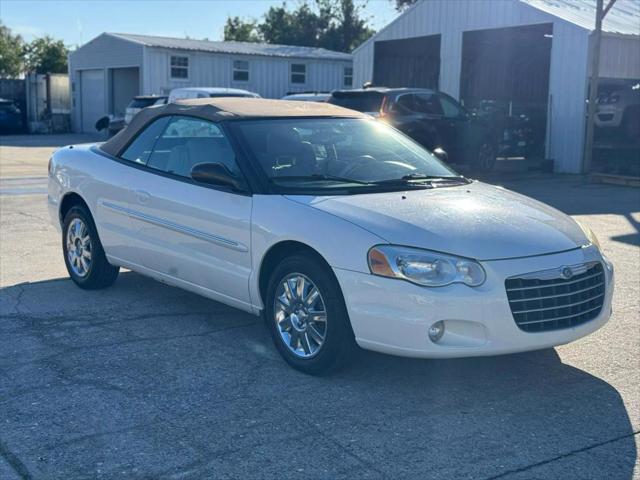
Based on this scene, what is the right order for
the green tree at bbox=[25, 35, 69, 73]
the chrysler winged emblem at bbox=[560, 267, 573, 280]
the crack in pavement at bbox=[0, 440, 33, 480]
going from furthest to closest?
the green tree at bbox=[25, 35, 69, 73] → the chrysler winged emblem at bbox=[560, 267, 573, 280] → the crack in pavement at bbox=[0, 440, 33, 480]

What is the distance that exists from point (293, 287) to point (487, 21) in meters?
18.3

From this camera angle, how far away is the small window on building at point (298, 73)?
36875 mm

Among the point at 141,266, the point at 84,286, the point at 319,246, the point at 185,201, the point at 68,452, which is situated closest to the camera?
the point at 68,452

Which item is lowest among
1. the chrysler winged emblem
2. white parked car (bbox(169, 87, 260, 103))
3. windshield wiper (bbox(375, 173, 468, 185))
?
the chrysler winged emblem

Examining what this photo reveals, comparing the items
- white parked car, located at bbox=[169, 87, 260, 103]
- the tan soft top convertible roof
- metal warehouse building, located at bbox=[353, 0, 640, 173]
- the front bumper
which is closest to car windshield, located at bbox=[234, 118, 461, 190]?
the tan soft top convertible roof

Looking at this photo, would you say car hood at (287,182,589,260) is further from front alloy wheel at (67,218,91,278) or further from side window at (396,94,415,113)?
side window at (396,94,415,113)

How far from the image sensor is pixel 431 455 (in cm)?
393

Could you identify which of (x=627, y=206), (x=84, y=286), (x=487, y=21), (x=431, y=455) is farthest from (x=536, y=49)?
(x=431, y=455)

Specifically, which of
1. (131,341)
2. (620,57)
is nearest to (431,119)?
(620,57)

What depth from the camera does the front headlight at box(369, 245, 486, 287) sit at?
445cm

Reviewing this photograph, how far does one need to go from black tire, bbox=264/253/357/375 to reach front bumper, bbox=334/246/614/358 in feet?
0.38

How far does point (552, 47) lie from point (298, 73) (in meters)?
18.7

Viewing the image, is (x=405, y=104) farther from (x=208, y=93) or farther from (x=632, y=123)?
(x=632, y=123)

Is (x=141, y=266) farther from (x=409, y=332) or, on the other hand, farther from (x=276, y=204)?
(x=409, y=332)
